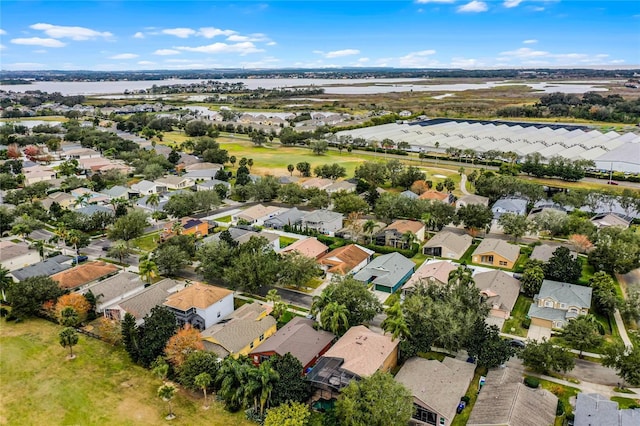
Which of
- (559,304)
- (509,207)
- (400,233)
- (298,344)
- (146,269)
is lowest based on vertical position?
(559,304)

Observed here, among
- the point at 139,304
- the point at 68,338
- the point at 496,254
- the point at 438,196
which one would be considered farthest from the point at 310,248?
the point at 438,196

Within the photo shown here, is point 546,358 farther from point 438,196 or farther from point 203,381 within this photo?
point 438,196

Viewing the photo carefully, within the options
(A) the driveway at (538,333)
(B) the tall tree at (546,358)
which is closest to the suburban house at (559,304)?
(A) the driveway at (538,333)

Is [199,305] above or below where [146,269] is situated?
below

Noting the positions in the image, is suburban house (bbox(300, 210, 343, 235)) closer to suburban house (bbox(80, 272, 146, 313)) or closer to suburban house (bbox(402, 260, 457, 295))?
suburban house (bbox(402, 260, 457, 295))

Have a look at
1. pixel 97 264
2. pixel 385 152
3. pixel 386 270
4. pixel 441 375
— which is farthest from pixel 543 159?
pixel 97 264

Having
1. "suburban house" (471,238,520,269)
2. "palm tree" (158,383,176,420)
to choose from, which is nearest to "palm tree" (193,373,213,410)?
"palm tree" (158,383,176,420)
